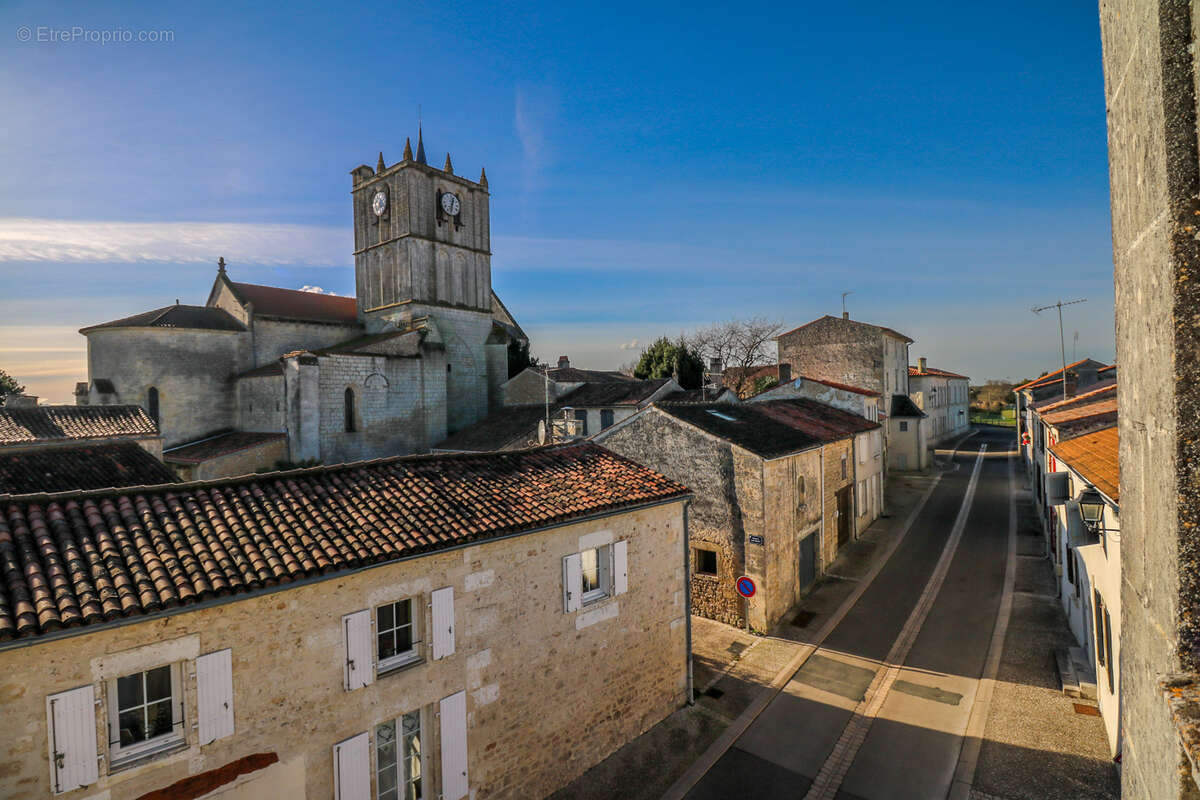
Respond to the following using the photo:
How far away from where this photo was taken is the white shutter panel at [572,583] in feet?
32.2

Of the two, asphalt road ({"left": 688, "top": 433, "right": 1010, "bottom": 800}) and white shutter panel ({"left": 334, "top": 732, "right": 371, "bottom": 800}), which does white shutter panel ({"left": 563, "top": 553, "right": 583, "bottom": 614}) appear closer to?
white shutter panel ({"left": 334, "top": 732, "right": 371, "bottom": 800})

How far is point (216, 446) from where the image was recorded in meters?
27.0

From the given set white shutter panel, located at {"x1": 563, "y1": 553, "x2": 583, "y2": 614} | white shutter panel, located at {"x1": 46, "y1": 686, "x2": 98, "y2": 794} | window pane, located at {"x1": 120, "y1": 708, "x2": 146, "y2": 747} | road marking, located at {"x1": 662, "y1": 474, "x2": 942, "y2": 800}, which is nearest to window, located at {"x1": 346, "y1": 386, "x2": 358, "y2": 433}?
white shutter panel, located at {"x1": 563, "y1": 553, "x2": 583, "y2": 614}

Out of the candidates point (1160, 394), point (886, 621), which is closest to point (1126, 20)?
point (1160, 394)

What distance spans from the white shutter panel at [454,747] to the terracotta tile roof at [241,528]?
94.1 inches

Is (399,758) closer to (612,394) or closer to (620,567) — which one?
(620,567)

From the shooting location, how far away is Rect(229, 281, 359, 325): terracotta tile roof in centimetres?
3359

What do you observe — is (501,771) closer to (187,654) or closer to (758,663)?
(187,654)

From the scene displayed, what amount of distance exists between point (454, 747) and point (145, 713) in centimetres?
388

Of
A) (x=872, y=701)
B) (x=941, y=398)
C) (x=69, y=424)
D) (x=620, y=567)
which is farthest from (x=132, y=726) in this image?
(x=941, y=398)

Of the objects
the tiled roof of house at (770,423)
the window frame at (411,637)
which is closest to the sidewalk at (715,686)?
the window frame at (411,637)

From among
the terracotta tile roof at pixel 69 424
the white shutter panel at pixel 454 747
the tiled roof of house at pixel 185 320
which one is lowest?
the white shutter panel at pixel 454 747

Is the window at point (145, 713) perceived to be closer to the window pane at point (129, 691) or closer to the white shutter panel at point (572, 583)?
the window pane at point (129, 691)

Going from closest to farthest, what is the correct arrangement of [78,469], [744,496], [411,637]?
[411,637]
[78,469]
[744,496]
